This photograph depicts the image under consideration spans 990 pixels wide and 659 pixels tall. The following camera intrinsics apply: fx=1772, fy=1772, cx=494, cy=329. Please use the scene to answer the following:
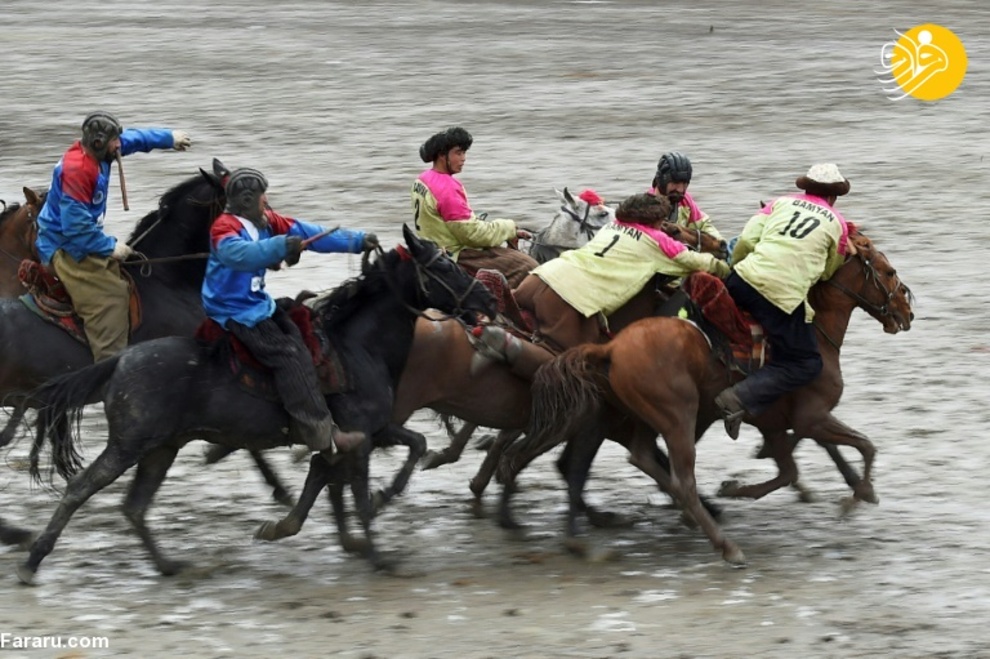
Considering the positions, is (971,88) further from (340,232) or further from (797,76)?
(340,232)

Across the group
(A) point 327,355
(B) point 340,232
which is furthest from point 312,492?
(B) point 340,232

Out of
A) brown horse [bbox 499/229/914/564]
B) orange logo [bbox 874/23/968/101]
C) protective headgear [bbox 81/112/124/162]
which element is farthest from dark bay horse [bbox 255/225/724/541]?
orange logo [bbox 874/23/968/101]

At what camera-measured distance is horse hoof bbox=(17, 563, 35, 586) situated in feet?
31.4

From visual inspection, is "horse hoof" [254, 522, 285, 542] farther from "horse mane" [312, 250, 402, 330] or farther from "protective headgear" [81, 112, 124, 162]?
"protective headgear" [81, 112, 124, 162]

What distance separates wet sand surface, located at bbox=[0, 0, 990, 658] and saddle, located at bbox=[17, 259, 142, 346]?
1153 mm

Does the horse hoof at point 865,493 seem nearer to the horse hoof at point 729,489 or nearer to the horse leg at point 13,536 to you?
the horse hoof at point 729,489

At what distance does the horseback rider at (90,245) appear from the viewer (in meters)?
10.7

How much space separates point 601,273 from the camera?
10.4 metres

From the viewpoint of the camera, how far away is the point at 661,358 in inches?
397

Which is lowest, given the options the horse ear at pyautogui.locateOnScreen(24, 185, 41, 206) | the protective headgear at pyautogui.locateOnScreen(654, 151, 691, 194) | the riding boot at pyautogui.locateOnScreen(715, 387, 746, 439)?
the riding boot at pyautogui.locateOnScreen(715, 387, 746, 439)

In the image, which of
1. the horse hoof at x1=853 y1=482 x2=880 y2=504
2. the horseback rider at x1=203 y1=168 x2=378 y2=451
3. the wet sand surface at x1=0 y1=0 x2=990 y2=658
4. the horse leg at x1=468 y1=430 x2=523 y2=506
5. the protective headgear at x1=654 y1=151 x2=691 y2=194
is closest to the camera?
the wet sand surface at x1=0 y1=0 x2=990 y2=658

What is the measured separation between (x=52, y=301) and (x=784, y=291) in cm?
440

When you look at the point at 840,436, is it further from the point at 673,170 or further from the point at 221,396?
the point at 221,396

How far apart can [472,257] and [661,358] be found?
1796 millimetres
